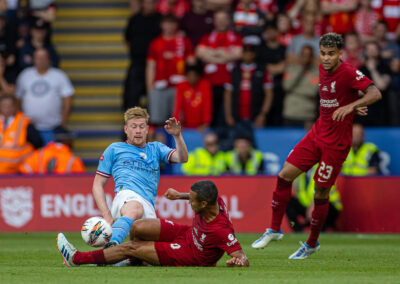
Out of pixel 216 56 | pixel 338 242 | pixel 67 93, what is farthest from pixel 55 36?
pixel 338 242

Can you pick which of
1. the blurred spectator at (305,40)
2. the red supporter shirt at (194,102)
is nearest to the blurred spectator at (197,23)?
the red supporter shirt at (194,102)

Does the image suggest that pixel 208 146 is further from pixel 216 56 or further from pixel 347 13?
pixel 347 13

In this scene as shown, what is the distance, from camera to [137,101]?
16.9 m

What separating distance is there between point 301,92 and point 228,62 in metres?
1.52

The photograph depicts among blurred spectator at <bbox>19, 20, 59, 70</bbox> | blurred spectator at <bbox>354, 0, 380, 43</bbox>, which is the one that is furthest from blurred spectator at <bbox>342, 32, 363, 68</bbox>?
blurred spectator at <bbox>19, 20, 59, 70</bbox>

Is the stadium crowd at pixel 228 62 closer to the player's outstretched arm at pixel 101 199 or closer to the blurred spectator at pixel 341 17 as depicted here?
the blurred spectator at pixel 341 17

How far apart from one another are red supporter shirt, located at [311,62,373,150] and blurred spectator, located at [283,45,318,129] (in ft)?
20.7

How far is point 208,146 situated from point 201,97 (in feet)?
3.78

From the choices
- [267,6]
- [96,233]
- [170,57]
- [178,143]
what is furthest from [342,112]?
[267,6]

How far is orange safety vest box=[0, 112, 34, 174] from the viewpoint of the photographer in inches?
608

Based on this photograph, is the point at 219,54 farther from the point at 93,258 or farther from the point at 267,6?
the point at 93,258

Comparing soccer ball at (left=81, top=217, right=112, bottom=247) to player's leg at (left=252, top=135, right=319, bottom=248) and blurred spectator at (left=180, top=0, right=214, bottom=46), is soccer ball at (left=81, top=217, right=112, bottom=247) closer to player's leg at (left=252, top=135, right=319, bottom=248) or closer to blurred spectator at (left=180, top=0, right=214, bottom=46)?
player's leg at (left=252, top=135, right=319, bottom=248)

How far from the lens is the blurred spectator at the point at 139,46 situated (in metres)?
16.9

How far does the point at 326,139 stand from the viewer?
30.8 ft
